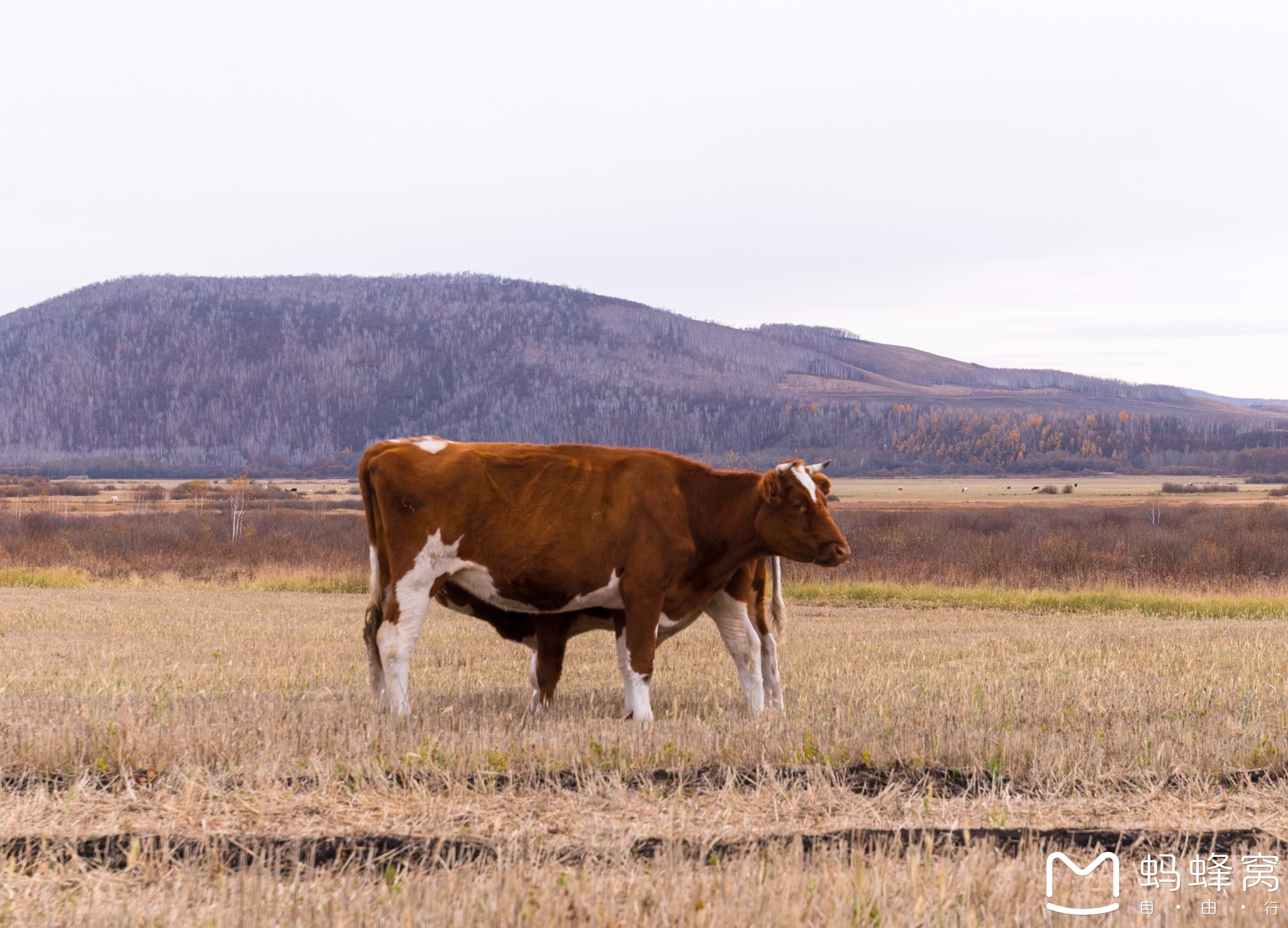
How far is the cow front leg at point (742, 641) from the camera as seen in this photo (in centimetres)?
1052

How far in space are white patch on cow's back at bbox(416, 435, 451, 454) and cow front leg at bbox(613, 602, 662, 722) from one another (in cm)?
224

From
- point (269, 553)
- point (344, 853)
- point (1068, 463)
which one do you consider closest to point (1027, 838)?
point (344, 853)

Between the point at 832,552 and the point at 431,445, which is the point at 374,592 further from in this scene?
the point at 832,552

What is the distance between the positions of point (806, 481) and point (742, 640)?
1688 mm

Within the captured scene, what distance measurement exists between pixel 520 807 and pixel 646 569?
347 centimetres

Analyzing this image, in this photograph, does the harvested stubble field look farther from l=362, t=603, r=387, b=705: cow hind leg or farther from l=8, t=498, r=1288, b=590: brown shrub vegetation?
l=8, t=498, r=1288, b=590: brown shrub vegetation

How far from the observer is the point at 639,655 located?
988 centimetres

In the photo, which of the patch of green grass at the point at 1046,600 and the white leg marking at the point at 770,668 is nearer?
the white leg marking at the point at 770,668

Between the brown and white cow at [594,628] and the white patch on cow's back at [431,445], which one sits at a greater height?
the white patch on cow's back at [431,445]

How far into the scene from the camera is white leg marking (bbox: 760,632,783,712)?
11156 millimetres

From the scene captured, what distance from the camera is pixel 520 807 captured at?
674 cm

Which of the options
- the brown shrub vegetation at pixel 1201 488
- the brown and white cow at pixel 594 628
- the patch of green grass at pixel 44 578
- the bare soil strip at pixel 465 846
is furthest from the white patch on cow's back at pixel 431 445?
the brown shrub vegetation at pixel 1201 488

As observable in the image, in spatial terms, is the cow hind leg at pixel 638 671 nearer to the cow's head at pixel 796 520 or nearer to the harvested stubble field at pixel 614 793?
the harvested stubble field at pixel 614 793

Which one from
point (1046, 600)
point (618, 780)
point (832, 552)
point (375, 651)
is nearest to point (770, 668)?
point (832, 552)
